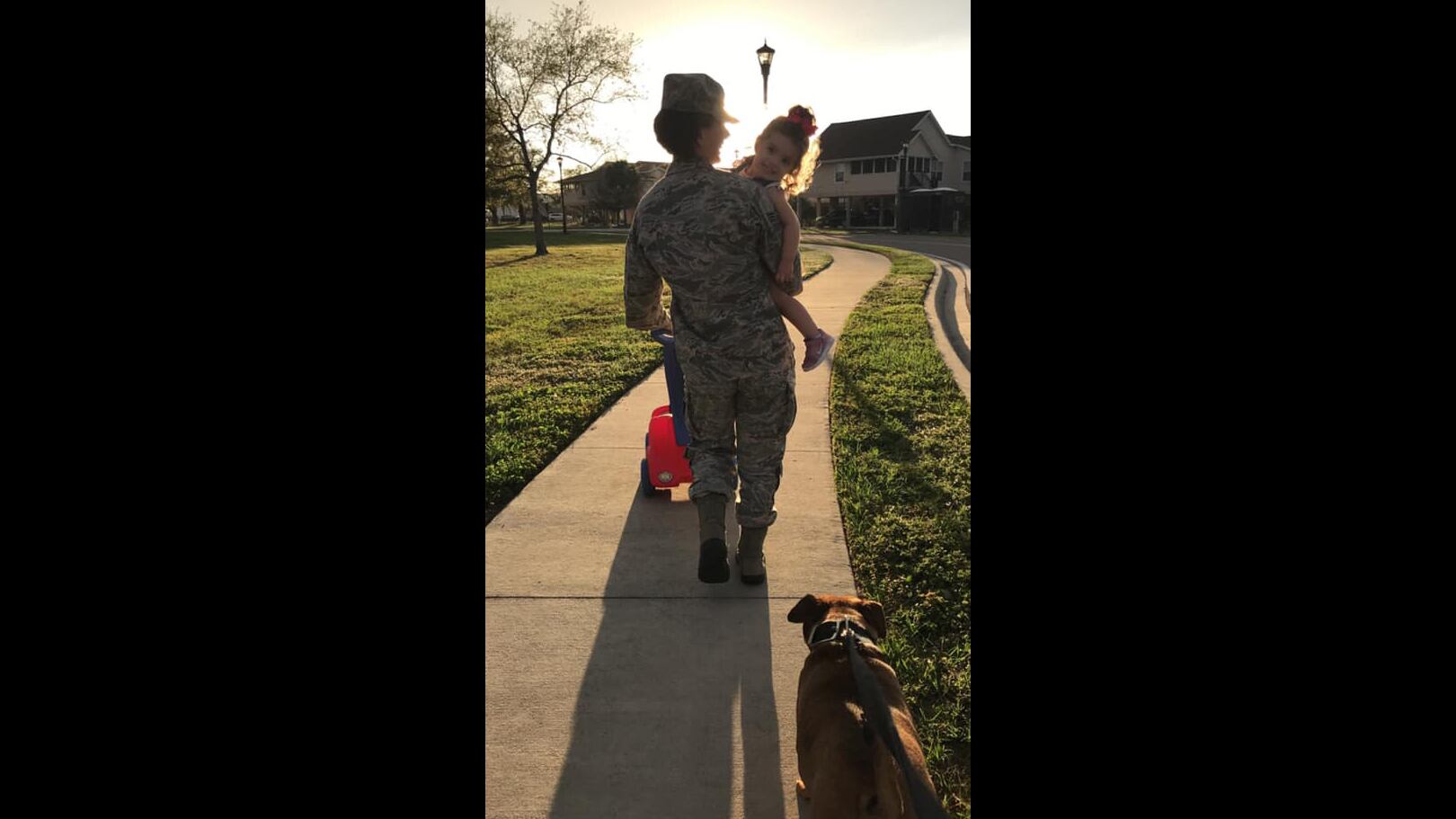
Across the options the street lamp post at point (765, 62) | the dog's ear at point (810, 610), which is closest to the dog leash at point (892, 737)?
the dog's ear at point (810, 610)

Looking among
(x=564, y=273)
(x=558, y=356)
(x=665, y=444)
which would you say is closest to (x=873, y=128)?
(x=564, y=273)

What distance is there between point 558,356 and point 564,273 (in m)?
12.5

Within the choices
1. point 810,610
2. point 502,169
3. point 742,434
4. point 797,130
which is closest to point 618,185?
point 502,169

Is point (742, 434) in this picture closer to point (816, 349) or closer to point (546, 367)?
point (816, 349)

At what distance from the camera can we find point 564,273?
2080 cm

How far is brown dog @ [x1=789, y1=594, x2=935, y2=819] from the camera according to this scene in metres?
1.77

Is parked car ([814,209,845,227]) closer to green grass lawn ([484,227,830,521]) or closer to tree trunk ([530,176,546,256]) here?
tree trunk ([530,176,546,256])

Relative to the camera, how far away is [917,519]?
417 centimetres

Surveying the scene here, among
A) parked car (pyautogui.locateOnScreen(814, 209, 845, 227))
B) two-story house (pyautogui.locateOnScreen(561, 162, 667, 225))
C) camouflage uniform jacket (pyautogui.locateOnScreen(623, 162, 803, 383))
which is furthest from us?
parked car (pyautogui.locateOnScreen(814, 209, 845, 227))

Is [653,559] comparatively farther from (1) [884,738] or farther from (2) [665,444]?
(1) [884,738]

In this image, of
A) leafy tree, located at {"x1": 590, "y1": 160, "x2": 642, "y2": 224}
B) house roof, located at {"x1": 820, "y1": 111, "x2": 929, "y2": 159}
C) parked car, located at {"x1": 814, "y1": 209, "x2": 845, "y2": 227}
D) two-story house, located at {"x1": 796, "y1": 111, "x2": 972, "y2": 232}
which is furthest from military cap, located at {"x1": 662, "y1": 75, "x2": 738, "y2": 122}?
leafy tree, located at {"x1": 590, "y1": 160, "x2": 642, "y2": 224}

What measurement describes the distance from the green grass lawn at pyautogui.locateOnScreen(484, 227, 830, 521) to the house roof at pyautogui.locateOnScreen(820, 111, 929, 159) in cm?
3604

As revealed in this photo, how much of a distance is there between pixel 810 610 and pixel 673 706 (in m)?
0.52

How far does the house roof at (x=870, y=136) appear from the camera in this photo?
51062mm
